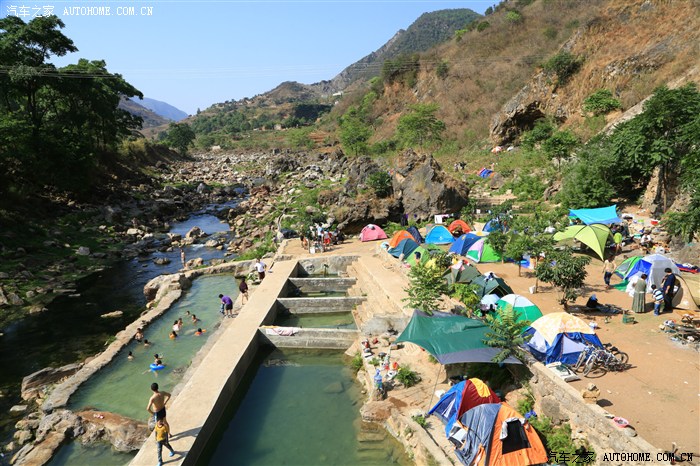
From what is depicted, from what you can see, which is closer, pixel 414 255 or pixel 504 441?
pixel 504 441

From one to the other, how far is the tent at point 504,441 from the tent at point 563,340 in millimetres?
2364

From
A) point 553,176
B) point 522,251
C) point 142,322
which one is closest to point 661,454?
point 522,251

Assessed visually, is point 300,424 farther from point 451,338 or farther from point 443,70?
point 443,70

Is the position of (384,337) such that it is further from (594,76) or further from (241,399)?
(594,76)

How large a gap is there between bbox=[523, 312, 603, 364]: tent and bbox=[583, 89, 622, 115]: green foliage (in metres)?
31.4

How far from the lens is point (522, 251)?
17.4 metres

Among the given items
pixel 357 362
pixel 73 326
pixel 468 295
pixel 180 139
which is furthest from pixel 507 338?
pixel 180 139

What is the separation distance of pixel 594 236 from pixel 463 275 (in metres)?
6.85

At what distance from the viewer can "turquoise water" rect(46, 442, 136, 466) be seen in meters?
10.3

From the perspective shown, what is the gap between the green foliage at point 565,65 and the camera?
4031 cm

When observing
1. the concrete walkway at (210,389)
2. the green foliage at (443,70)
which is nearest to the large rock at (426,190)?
the concrete walkway at (210,389)

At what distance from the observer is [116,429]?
10906 millimetres

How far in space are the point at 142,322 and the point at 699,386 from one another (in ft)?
61.7

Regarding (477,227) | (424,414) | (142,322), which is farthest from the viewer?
(477,227)
